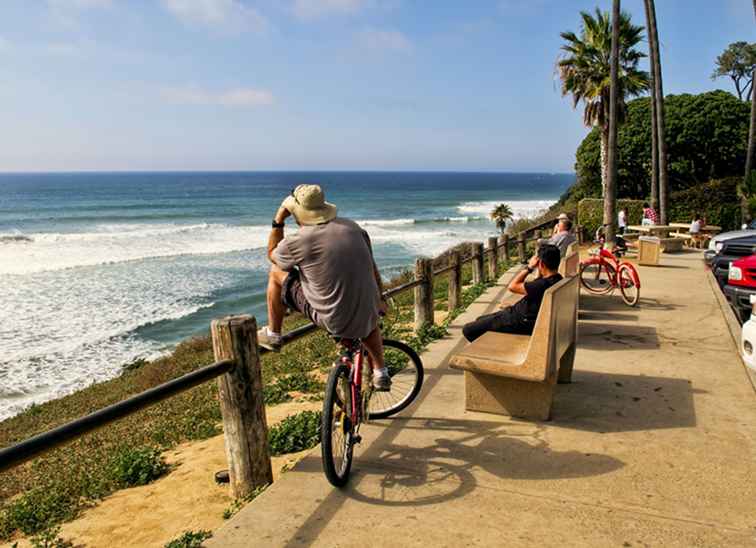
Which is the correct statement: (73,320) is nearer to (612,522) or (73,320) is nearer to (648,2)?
(612,522)

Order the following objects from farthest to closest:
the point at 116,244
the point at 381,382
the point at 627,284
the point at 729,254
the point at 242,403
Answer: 1. the point at 116,244
2. the point at 729,254
3. the point at 627,284
4. the point at 381,382
5. the point at 242,403

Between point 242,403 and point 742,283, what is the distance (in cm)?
724

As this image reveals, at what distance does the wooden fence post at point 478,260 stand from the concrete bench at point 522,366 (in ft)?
22.4

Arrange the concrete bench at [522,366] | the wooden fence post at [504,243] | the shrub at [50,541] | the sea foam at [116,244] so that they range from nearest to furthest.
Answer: the shrub at [50,541], the concrete bench at [522,366], the wooden fence post at [504,243], the sea foam at [116,244]

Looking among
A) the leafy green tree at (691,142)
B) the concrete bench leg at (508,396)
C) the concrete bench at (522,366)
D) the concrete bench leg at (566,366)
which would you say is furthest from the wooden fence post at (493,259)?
the leafy green tree at (691,142)

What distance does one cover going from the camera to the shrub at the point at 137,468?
17.2 ft

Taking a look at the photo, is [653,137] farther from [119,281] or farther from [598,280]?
[119,281]

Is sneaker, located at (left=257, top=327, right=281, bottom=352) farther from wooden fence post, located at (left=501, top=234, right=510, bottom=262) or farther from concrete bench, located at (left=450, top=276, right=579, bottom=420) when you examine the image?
wooden fence post, located at (left=501, top=234, right=510, bottom=262)

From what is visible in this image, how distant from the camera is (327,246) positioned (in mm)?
3604

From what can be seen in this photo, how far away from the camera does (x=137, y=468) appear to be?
5.35 m

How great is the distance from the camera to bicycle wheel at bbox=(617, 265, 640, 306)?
9.52m

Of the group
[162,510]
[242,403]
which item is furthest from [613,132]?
[162,510]

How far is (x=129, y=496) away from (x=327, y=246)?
2.97m

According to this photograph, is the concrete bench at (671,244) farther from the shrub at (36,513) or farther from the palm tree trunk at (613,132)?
the shrub at (36,513)
